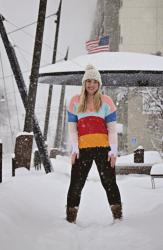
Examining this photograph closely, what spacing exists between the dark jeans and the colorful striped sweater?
3.3 inches

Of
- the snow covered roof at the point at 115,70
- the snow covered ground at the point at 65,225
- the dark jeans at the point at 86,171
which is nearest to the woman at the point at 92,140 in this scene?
the dark jeans at the point at 86,171

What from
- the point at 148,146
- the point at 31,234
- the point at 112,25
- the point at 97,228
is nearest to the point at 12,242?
the point at 31,234

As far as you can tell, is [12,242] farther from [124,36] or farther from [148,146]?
[124,36]

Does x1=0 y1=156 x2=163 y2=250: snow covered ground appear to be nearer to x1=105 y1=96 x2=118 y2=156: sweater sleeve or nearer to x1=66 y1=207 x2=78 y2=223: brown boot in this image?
x1=66 y1=207 x2=78 y2=223: brown boot

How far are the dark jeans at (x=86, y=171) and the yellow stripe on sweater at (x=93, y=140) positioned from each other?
43mm

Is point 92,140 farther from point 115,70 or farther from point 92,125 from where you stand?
point 115,70

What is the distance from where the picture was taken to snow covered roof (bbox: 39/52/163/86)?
9.84 m

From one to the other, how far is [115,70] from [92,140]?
5322 millimetres

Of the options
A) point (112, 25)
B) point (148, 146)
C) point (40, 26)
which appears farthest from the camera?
point (112, 25)

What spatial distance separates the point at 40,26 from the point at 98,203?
4.88 meters

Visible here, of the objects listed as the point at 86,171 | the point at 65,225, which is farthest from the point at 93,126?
the point at 65,225

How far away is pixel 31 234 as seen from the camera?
380cm

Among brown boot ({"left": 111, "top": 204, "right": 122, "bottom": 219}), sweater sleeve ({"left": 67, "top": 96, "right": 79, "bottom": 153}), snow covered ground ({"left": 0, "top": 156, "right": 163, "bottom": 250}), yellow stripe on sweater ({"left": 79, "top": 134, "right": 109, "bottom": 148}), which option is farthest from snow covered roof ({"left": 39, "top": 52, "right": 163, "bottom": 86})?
brown boot ({"left": 111, "top": 204, "right": 122, "bottom": 219})

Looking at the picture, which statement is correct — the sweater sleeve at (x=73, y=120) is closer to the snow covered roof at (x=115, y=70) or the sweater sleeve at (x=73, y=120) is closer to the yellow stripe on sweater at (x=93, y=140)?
the yellow stripe on sweater at (x=93, y=140)
